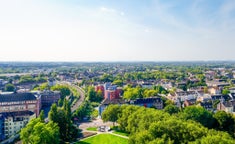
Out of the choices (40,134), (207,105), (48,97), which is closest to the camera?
(40,134)

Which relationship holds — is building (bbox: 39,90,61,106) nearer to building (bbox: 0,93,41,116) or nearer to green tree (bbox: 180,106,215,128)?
building (bbox: 0,93,41,116)

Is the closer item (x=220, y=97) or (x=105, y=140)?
(x=105, y=140)

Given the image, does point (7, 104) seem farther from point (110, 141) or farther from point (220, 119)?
point (220, 119)

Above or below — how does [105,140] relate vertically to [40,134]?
below

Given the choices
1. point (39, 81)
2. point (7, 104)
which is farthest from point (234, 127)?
point (39, 81)

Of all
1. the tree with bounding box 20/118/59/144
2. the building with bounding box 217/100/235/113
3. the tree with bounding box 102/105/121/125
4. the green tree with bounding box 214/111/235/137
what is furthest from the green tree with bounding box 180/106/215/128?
the tree with bounding box 20/118/59/144

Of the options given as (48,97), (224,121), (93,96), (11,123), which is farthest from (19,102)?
(224,121)

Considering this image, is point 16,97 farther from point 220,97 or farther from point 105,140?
point 220,97

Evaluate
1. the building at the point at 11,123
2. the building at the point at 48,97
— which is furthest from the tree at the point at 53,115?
the building at the point at 48,97
